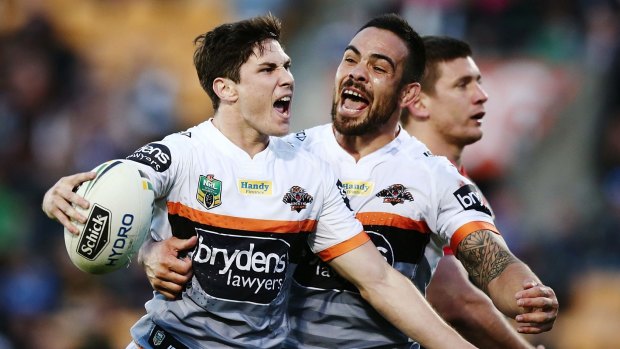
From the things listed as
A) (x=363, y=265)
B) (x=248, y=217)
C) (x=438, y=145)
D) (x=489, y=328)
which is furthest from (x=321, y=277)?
(x=438, y=145)

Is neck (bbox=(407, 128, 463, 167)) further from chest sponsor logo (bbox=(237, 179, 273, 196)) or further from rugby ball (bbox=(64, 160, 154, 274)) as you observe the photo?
rugby ball (bbox=(64, 160, 154, 274))

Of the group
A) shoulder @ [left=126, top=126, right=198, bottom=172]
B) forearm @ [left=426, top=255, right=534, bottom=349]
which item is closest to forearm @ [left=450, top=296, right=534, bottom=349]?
forearm @ [left=426, top=255, right=534, bottom=349]

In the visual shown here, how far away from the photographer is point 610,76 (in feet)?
37.0

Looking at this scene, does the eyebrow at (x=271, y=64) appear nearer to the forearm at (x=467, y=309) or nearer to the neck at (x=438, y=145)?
the neck at (x=438, y=145)

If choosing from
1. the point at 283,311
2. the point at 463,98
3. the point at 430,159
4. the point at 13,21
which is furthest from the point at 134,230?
the point at 13,21

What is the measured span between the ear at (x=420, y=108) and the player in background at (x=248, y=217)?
1441 millimetres

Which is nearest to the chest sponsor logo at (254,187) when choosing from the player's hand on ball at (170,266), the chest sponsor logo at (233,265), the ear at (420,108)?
the chest sponsor logo at (233,265)

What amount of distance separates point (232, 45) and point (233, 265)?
1.07 m

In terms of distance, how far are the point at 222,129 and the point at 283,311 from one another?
36.1 inches

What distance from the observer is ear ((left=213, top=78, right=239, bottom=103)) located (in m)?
5.05

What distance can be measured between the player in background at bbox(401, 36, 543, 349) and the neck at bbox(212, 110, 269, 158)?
161cm

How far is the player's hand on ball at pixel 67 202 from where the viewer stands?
173 inches

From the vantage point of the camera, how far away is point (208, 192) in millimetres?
4812

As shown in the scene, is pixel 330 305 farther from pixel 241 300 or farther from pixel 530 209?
pixel 530 209
